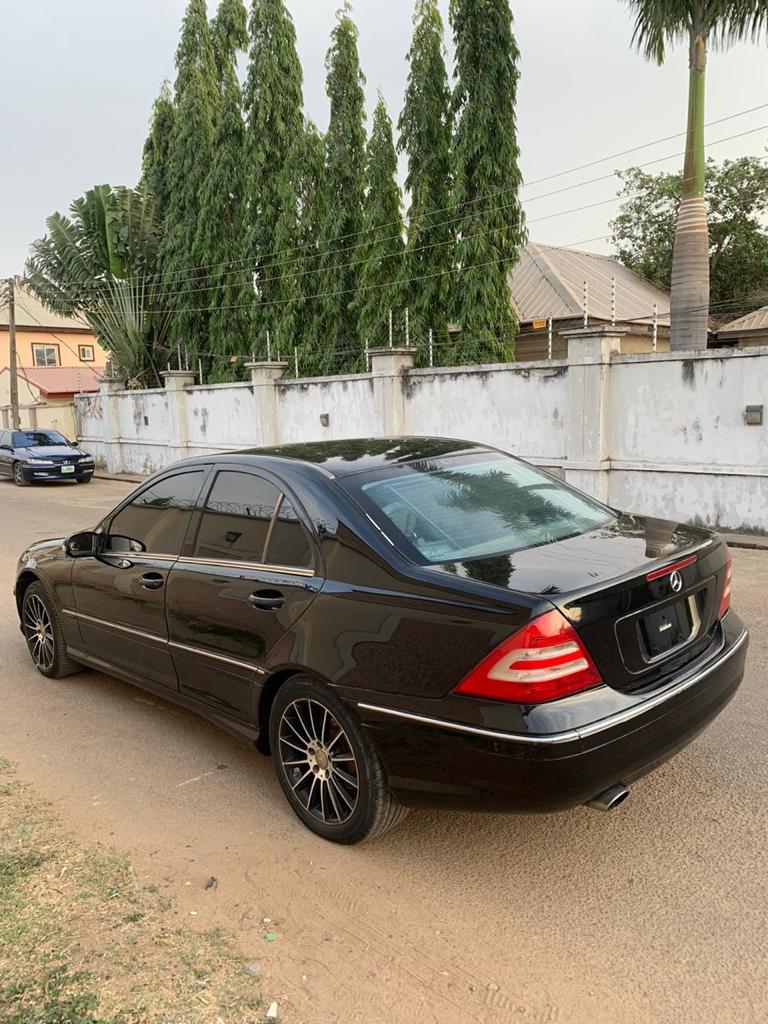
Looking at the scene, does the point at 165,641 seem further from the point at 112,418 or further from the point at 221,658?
the point at 112,418

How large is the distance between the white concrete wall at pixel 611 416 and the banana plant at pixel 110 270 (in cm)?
1105

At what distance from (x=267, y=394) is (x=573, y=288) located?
13.3 m

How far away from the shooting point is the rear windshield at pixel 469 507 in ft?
10.3

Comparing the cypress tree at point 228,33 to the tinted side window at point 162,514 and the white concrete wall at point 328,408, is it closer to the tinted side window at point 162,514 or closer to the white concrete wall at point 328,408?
the white concrete wall at point 328,408

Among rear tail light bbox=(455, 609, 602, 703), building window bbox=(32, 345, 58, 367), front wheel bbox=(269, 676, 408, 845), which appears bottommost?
front wheel bbox=(269, 676, 408, 845)

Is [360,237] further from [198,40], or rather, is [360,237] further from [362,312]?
[198,40]

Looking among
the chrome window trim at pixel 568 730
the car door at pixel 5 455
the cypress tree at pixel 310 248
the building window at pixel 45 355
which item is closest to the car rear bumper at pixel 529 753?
the chrome window trim at pixel 568 730

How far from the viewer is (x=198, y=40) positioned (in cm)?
2261

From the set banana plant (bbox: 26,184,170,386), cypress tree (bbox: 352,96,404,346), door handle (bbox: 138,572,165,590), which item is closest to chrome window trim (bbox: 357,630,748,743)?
door handle (bbox: 138,572,165,590)

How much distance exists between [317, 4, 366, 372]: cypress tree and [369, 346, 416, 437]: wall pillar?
5.94 m

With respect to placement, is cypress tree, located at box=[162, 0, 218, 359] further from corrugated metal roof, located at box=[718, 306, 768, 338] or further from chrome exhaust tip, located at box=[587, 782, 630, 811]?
chrome exhaust tip, located at box=[587, 782, 630, 811]

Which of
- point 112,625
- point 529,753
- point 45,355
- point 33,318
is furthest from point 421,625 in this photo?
point 45,355

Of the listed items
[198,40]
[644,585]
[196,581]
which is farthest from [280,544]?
[198,40]

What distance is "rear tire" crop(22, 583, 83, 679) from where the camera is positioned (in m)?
5.05
